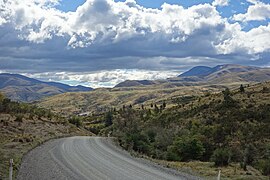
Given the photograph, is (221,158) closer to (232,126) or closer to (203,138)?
(203,138)

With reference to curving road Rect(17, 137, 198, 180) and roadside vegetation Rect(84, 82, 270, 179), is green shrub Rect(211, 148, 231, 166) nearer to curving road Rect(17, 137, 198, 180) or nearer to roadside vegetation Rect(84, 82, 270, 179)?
roadside vegetation Rect(84, 82, 270, 179)

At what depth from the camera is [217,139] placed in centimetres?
4534

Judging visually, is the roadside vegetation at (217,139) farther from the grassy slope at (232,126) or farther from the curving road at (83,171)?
the curving road at (83,171)

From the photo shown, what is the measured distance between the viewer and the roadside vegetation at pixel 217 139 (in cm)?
2700

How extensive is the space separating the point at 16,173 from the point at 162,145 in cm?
2545

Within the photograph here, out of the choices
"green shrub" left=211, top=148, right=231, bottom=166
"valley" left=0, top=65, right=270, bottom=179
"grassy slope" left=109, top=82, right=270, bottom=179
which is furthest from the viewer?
"green shrub" left=211, top=148, right=231, bottom=166

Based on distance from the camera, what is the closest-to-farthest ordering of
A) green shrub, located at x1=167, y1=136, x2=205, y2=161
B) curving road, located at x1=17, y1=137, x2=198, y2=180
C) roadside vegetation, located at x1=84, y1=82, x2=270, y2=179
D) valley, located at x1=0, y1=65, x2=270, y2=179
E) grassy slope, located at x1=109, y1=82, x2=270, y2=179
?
curving road, located at x1=17, y1=137, x2=198, y2=180 → grassy slope, located at x1=109, y1=82, x2=270, y2=179 → valley, located at x1=0, y1=65, x2=270, y2=179 → roadside vegetation, located at x1=84, y1=82, x2=270, y2=179 → green shrub, located at x1=167, y1=136, x2=205, y2=161

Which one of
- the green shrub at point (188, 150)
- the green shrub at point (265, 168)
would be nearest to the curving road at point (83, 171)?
the green shrub at point (265, 168)

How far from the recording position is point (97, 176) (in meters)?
18.8

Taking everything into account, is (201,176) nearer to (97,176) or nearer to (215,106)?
(97,176)

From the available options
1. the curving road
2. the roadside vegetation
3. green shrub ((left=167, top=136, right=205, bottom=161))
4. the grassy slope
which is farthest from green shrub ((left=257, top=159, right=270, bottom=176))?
green shrub ((left=167, top=136, right=205, bottom=161))

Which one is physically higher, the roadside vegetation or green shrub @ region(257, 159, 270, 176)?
green shrub @ region(257, 159, 270, 176)

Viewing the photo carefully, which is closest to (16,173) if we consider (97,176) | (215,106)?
(97,176)

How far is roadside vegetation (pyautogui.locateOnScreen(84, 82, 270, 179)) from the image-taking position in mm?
27000
